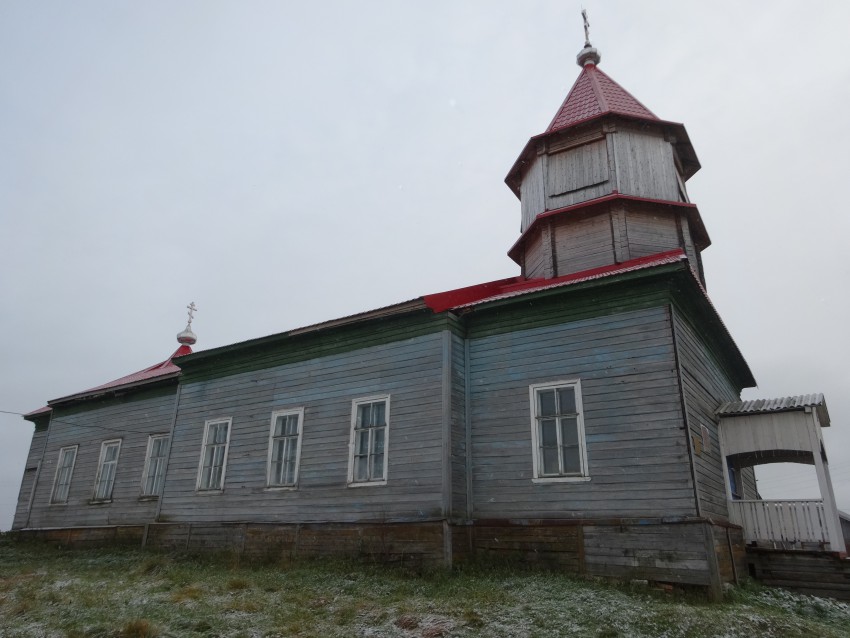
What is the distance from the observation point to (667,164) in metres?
15.6

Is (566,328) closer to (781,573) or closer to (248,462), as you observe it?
(781,573)

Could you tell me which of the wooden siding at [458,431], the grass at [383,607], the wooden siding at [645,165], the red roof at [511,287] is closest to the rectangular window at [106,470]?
the grass at [383,607]

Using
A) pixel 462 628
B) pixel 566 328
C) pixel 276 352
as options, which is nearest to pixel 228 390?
pixel 276 352

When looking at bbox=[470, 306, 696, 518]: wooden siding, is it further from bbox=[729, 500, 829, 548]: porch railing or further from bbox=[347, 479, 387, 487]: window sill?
bbox=[729, 500, 829, 548]: porch railing

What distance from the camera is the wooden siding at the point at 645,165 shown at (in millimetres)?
14992

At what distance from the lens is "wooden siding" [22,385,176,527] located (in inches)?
702

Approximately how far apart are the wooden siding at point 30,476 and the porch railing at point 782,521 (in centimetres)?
2103

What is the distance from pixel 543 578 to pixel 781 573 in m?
5.01

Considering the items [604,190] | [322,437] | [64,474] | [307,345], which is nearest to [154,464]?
[64,474]

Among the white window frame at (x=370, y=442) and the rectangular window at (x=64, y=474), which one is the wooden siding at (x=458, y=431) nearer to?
the white window frame at (x=370, y=442)

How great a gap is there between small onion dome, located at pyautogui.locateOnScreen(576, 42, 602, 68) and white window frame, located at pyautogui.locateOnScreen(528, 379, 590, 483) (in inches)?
465

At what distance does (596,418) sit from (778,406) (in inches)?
159

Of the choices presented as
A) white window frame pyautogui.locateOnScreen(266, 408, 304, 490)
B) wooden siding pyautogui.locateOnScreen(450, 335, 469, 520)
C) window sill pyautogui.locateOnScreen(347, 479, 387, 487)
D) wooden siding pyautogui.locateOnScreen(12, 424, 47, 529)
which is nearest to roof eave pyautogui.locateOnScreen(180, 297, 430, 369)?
wooden siding pyautogui.locateOnScreen(450, 335, 469, 520)

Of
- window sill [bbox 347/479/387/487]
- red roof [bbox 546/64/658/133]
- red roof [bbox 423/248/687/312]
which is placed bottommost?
window sill [bbox 347/479/387/487]
